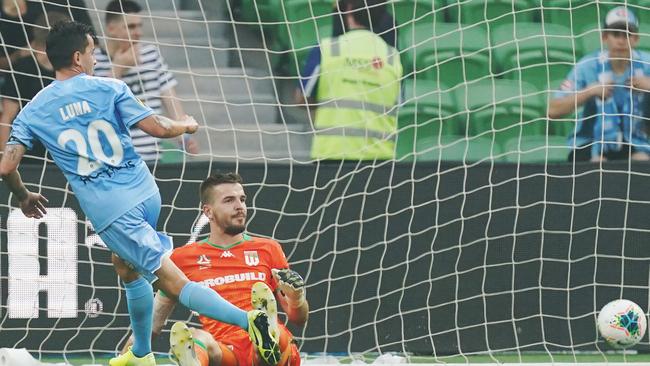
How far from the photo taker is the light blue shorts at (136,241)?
676 centimetres

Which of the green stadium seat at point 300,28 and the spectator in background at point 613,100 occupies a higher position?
the green stadium seat at point 300,28

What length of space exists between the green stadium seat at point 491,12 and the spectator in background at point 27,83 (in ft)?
9.04

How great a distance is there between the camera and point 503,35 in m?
10.3

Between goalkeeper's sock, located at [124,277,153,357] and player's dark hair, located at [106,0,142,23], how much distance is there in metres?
2.58

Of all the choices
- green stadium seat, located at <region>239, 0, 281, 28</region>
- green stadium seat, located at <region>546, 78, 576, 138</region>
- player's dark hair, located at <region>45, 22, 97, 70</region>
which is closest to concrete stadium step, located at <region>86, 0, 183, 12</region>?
green stadium seat, located at <region>239, 0, 281, 28</region>

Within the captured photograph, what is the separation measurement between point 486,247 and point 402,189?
1.99ft

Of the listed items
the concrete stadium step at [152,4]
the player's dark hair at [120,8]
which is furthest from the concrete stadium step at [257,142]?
the concrete stadium step at [152,4]

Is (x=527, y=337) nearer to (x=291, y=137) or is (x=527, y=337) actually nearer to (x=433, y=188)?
(x=433, y=188)

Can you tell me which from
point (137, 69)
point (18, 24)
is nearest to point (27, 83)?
point (18, 24)

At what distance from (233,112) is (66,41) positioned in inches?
128

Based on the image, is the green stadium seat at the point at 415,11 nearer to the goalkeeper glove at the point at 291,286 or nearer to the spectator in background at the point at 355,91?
the spectator in background at the point at 355,91

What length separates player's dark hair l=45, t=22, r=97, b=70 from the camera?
269 inches

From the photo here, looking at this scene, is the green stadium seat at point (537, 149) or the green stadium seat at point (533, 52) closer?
the green stadium seat at point (537, 149)

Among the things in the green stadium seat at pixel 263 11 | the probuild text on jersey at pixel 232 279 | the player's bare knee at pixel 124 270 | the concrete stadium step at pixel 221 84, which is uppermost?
the green stadium seat at pixel 263 11
